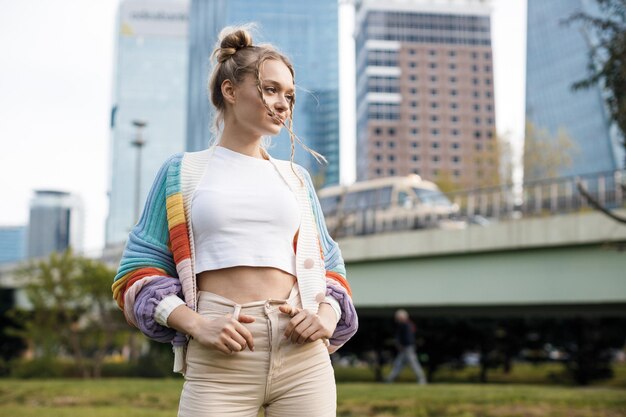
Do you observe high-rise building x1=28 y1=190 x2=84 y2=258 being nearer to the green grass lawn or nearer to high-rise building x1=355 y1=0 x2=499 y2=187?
high-rise building x1=355 y1=0 x2=499 y2=187

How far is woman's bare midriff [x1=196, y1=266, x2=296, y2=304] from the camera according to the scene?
2.27m

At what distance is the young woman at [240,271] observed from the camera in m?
2.23

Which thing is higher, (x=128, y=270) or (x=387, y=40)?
(x=387, y=40)

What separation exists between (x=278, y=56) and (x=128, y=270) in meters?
0.83

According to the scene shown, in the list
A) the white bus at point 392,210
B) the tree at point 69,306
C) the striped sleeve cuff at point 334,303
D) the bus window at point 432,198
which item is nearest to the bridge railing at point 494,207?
the white bus at point 392,210

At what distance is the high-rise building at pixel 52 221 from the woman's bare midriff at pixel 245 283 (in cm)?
18648

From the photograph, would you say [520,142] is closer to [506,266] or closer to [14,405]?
[506,266]

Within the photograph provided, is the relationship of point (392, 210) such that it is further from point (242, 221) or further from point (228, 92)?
point (242, 221)

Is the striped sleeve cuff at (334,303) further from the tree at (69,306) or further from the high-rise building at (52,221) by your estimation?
the high-rise building at (52,221)

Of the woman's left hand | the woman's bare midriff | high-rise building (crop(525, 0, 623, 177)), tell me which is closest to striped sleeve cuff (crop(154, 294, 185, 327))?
the woman's bare midriff

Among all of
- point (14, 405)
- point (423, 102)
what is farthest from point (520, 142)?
point (423, 102)

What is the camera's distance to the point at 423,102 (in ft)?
418

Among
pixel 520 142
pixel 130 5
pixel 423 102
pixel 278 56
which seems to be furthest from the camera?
pixel 130 5

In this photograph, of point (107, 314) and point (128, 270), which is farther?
point (107, 314)
